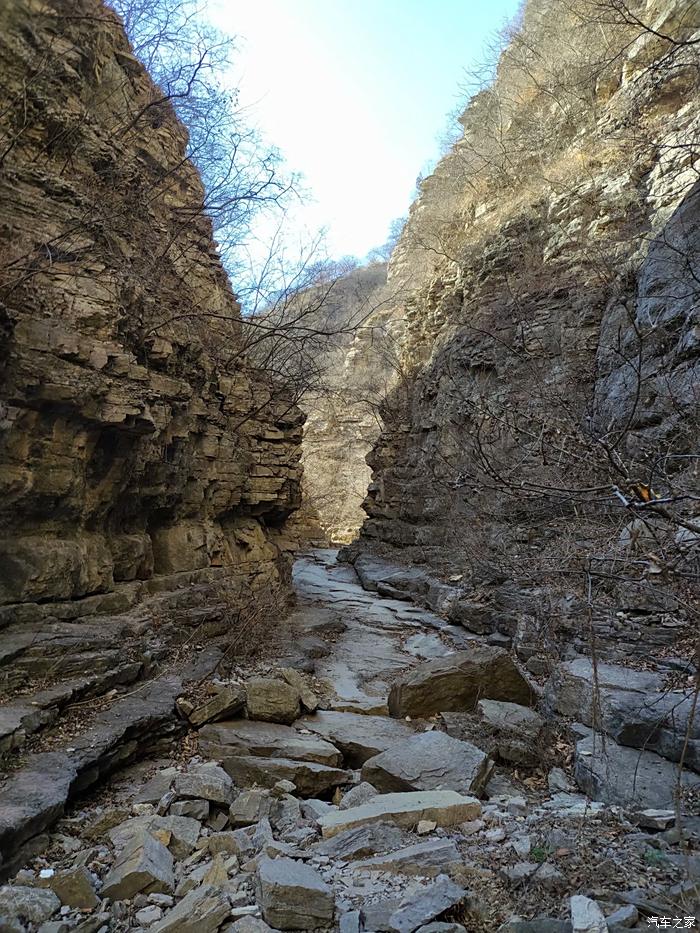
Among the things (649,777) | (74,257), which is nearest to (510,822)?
(649,777)

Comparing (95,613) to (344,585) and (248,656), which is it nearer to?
(248,656)

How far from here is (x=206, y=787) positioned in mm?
3766

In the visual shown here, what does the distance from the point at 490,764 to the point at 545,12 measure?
23940 millimetres

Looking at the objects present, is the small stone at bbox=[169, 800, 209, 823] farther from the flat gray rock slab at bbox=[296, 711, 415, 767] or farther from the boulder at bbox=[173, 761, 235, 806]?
the flat gray rock slab at bbox=[296, 711, 415, 767]

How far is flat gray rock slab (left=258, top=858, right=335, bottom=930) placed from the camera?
2.36 m

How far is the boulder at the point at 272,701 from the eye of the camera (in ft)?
17.6

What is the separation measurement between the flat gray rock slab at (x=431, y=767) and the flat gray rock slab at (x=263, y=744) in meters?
0.58

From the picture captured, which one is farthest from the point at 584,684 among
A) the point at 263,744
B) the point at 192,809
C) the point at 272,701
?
the point at 192,809

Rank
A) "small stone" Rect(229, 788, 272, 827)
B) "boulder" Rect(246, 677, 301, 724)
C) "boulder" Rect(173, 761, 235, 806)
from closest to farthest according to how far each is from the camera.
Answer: "small stone" Rect(229, 788, 272, 827), "boulder" Rect(173, 761, 235, 806), "boulder" Rect(246, 677, 301, 724)

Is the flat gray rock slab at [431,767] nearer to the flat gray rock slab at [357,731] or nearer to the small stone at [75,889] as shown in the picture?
the flat gray rock slab at [357,731]

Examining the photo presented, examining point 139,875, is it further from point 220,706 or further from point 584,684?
point 584,684

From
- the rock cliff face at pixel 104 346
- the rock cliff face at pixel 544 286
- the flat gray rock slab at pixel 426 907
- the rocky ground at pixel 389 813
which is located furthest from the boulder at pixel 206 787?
the rock cliff face at pixel 544 286

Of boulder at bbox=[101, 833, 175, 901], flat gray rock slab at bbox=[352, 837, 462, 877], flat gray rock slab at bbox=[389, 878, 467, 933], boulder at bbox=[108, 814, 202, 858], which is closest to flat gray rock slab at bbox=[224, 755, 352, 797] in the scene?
boulder at bbox=[108, 814, 202, 858]

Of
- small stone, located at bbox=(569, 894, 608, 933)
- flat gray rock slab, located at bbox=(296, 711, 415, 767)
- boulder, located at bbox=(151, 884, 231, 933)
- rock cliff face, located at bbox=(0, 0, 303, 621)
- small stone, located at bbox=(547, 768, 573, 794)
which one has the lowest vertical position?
flat gray rock slab, located at bbox=(296, 711, 415, 767)
